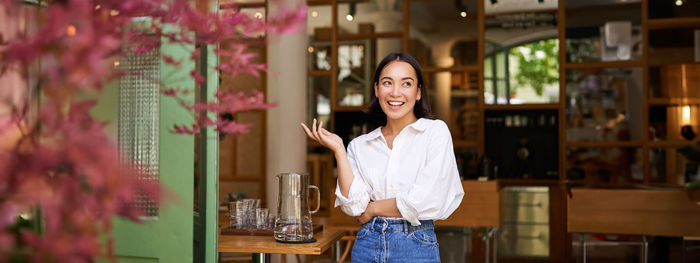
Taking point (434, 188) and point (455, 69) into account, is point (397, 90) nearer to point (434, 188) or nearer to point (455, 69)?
point (434, 188)

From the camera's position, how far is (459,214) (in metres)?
5.00

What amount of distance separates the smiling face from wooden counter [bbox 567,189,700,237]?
131 inches

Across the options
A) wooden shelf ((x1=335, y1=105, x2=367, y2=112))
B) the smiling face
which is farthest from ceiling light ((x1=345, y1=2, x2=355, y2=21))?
the smiling face

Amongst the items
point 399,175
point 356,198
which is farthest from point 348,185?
point 399,175

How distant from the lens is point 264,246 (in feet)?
8.07

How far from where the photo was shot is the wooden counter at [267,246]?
7.97 feet

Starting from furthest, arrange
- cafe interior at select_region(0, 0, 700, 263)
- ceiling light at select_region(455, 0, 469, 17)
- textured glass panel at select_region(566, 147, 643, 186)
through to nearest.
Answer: ceiling light at select_region(455, 0, 469, 17), textured glass panel at select_region(566, 147, 643, 186), cafe interior at select_region(0, 0, 700, 263)

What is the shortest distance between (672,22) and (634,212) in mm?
2556

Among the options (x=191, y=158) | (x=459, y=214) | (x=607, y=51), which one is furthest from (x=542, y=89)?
(x=191, y=158)

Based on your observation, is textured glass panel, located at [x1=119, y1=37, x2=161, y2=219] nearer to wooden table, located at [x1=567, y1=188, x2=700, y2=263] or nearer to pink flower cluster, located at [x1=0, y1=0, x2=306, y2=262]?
pink flower cluster, located at [x1=0, y1=0, x2=306, y2=262]

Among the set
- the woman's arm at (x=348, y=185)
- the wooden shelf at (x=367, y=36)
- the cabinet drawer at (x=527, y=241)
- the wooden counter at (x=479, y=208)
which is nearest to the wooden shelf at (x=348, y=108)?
the wooden shelf at (x=367, y=36)

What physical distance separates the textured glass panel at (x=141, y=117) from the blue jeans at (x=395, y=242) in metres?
0.80

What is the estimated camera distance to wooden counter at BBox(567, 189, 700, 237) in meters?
4.98

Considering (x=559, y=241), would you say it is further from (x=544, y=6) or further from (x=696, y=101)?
(x=544, y=6)
